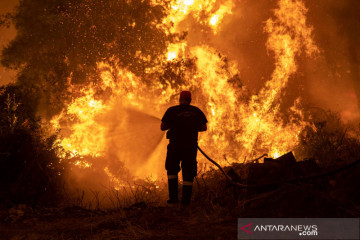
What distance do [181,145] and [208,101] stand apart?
6.32m

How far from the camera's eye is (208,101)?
11281mm

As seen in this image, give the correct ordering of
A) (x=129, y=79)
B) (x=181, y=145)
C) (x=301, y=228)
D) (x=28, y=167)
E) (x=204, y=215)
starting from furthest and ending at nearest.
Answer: (x=129, y=79)
(x=28, y=167)
(x=181, y=145)
(x=204, y=215)
(x=301, y=228)

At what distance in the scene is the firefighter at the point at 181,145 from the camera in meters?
5.10

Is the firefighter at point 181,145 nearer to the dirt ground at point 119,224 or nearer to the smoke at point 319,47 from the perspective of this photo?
the dirt ground at point 119,224

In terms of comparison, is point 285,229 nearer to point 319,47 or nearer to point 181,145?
point 181,145

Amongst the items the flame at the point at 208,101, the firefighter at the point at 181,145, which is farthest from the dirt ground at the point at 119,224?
the flame at the point at 208,101

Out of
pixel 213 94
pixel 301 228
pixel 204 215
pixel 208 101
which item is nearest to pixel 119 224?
pixel 204 215

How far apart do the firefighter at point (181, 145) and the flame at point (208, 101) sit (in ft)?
15.6

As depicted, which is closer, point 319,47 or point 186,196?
point 186,196

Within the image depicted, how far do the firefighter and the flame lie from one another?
15.6 ft

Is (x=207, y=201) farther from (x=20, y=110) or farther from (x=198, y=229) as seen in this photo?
(x=20, y=110)

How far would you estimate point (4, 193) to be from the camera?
17.4ft

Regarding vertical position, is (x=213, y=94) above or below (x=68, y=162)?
above

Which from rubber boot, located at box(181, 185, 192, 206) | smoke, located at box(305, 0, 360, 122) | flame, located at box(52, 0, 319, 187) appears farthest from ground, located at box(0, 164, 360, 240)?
smoke, located at box(305, 0, 360, 122)
